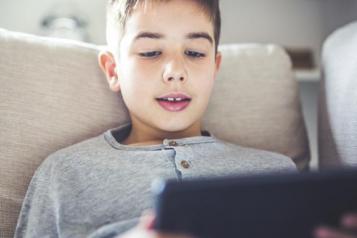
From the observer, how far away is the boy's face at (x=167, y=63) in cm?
85

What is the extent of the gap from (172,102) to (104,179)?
202mm

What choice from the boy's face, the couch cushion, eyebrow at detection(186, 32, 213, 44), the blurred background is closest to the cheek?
the boy's face

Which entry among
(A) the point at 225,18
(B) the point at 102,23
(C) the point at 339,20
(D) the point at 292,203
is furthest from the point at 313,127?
(D) the point at 292,203

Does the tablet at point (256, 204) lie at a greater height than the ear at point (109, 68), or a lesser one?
lesser

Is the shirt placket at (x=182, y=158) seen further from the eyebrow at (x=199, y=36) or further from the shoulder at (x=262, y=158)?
the eyebrow at (x=199, y=36)

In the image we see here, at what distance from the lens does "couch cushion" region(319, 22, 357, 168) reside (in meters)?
0.91

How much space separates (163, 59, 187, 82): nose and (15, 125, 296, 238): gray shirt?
0.39ft

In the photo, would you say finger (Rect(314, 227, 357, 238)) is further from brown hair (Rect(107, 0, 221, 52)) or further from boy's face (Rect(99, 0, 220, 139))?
brown hair (Rect(107, 0, 221, 52))

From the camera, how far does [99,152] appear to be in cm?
82

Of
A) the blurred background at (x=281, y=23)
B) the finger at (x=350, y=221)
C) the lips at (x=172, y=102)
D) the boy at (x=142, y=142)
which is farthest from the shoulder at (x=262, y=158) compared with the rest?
the blurred background at (x=281, y=23)

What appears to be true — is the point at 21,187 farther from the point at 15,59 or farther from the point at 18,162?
the point at 15,59

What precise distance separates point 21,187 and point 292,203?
579mm

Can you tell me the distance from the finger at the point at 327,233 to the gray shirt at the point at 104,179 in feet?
1.03

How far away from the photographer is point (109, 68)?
3.18ft
